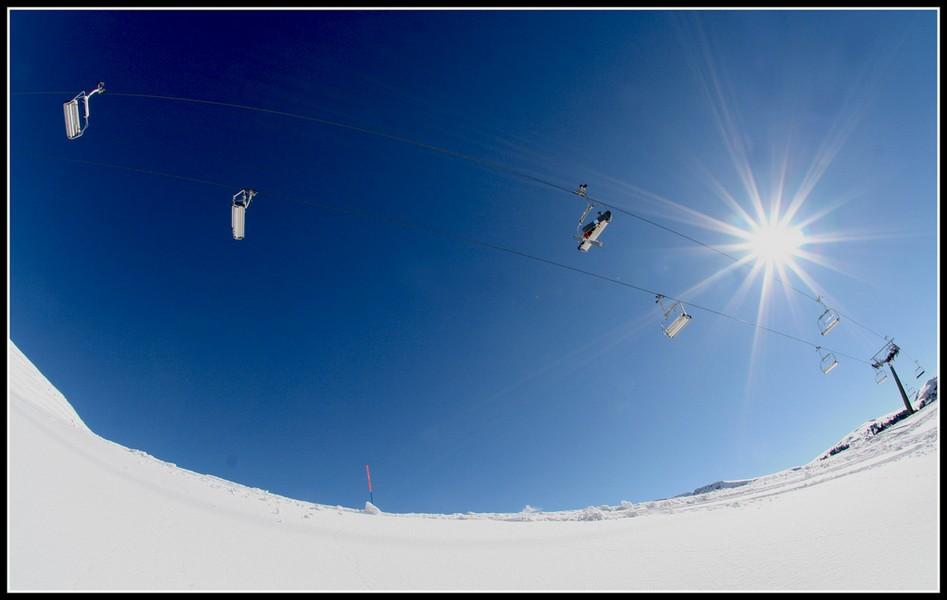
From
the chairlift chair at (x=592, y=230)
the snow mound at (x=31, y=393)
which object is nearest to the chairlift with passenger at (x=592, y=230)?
the chairlift chair at (x=592, y=230)

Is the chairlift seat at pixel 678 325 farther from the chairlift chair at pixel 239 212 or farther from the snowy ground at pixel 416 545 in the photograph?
the chairlift chair at pixel 239 212

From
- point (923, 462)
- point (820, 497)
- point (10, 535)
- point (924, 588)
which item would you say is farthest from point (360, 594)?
point (923, 462)

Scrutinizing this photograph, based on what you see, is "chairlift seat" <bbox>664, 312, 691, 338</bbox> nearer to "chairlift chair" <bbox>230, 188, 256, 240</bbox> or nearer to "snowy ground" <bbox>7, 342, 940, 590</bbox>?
"snowy ground" <bbox>7, 342, 940, 590</bbox>

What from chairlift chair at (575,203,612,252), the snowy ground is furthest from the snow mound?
chairlift chair at (575,203,612,252)

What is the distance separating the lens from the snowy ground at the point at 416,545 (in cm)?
396

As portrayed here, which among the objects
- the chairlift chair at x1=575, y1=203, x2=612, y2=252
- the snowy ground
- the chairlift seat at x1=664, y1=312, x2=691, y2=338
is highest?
the chairlift chair at x1=575, y1=203, x2=612, y2=252

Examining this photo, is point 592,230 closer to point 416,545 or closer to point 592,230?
point 592,230

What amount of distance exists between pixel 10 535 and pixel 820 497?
12462mm

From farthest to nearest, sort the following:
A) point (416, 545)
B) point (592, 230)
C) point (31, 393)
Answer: point (31, 393)
point (592, 230)
point (416, 545)

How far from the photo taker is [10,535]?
166 inches

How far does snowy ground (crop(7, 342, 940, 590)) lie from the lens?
3.96 meters

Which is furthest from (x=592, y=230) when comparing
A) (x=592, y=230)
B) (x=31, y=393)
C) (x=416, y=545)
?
(x=31, y=393)

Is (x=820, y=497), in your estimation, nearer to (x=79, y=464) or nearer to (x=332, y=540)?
(x=332, y=540)

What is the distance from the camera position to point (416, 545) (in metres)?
6.26
